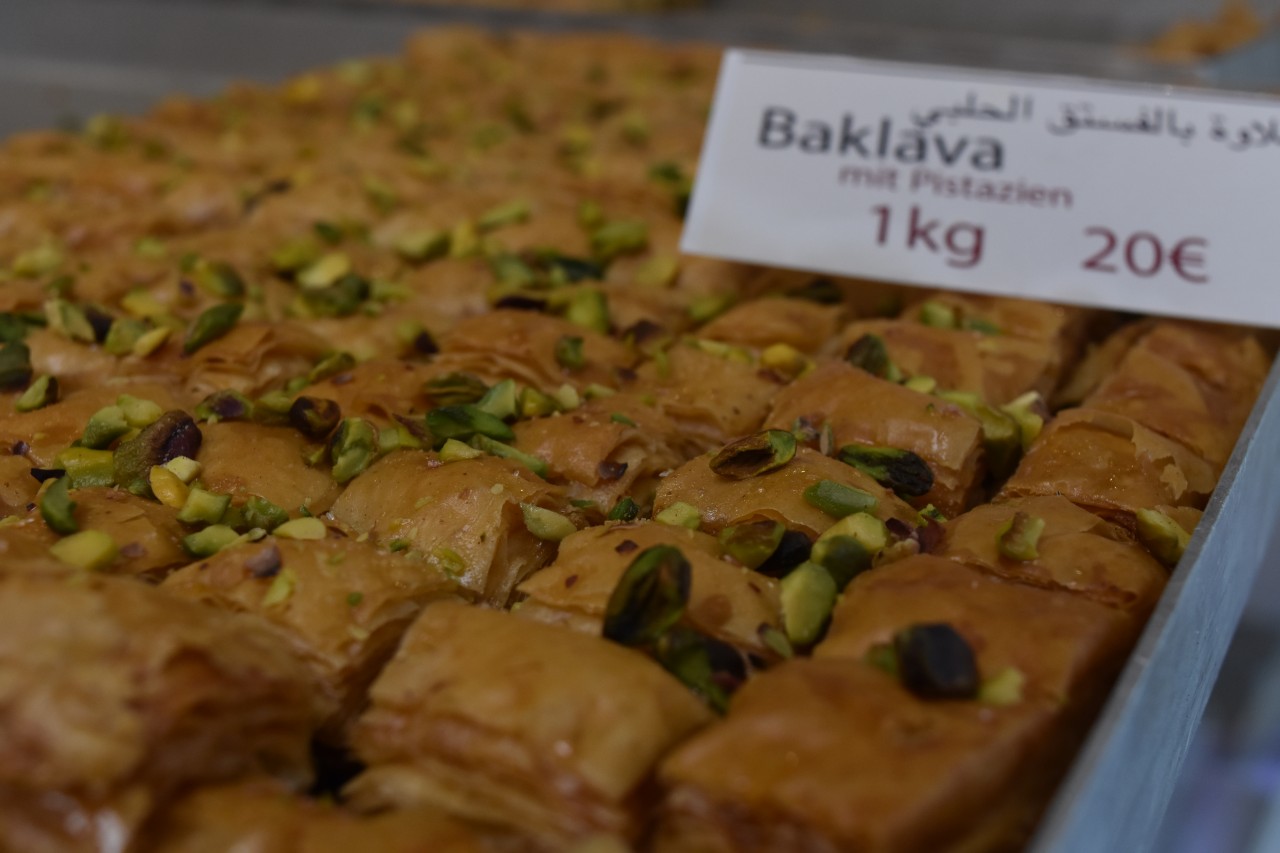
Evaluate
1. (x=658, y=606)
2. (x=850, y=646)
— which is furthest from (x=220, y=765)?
(x=850, y=646)

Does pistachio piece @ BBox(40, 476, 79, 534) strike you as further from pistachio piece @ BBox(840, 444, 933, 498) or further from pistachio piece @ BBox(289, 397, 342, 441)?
pistachio piece @ BBox(840, 444, 933, 498)

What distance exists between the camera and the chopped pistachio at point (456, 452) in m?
1.82

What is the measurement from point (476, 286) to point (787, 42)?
3240mm

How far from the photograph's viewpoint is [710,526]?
169 centimetres

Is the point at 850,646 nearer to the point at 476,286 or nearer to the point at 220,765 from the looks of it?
the point at 220,765

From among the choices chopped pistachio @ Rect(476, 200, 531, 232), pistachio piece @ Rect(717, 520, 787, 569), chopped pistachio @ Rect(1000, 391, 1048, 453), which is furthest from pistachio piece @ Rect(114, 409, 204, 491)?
chopped pistachio @ Rect(1000, 391, 1048, 453)

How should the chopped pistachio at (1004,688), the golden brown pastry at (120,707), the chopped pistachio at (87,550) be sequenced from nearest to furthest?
the golden brown pastry at (120,707), the chopped pistachio at (1004,688), the chopped pistachio at (87,550)

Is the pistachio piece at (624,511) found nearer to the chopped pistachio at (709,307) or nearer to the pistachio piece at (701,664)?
the pistachio piece at (701,664)

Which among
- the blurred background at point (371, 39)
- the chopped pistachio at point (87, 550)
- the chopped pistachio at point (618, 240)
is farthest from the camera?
the blurred background at point (371, 39)

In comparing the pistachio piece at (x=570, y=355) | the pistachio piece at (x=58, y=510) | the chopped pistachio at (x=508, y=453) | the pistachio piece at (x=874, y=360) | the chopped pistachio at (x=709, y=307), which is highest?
the chopped pistachio at (x=709, y=307)

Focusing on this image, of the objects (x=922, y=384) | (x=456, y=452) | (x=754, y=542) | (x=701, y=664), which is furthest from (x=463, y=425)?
(x=922, y=384)

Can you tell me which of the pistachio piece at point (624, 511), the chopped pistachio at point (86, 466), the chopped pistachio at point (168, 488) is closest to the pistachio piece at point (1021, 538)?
the pistachio piece at point (624, 511)

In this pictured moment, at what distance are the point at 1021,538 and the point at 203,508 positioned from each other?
1158 mm

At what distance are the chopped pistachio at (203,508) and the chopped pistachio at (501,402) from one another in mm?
459
